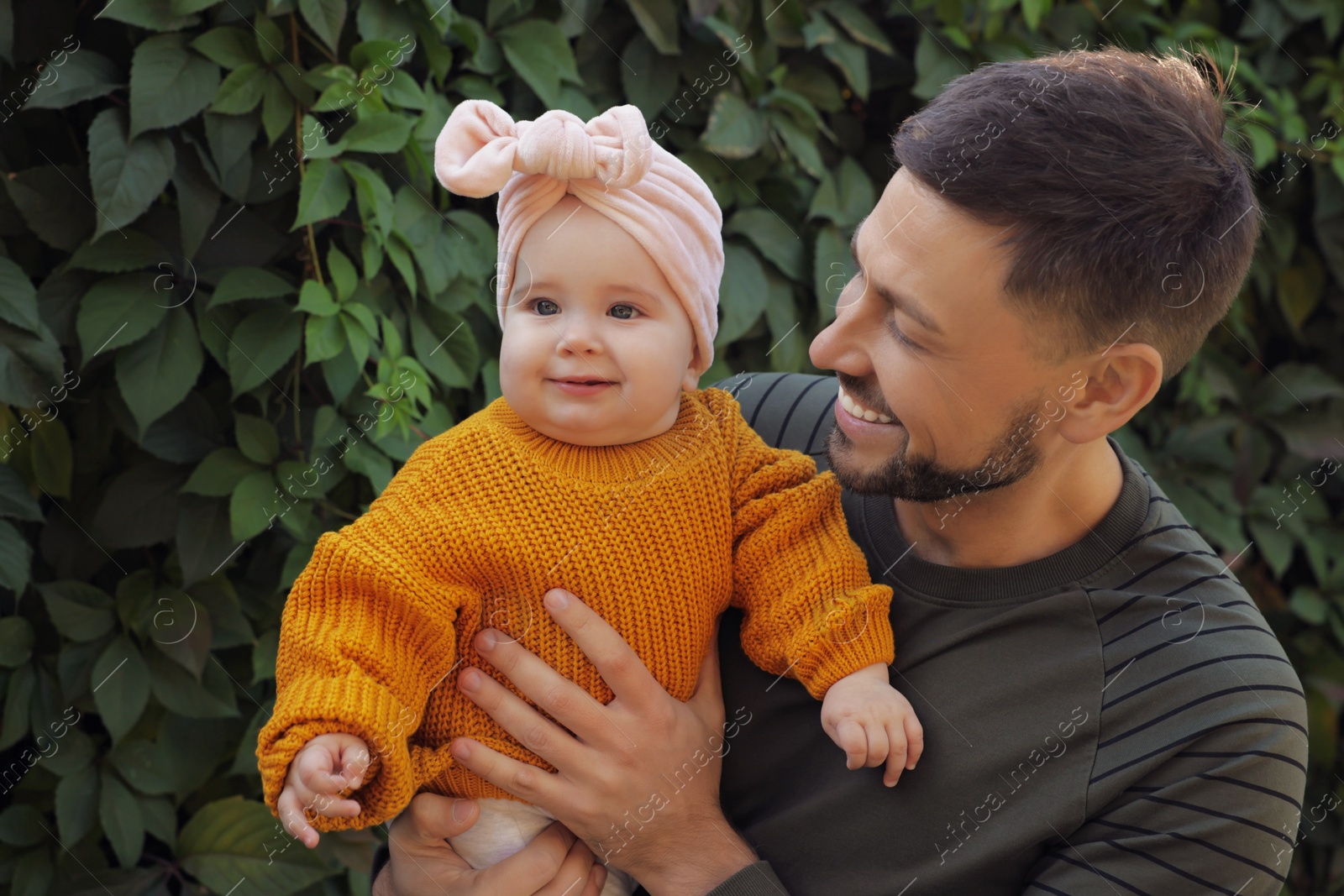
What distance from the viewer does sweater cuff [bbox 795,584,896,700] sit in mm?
1270

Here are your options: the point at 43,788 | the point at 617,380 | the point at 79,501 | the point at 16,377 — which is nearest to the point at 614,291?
the point at 617,380

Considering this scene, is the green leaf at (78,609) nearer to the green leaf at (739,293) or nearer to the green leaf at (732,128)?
the green leaf at (739,293)

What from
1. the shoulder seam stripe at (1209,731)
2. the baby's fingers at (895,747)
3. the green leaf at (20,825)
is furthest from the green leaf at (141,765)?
the shoulder seam stripe at (1209,731)

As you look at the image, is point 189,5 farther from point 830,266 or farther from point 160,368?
point 830,266

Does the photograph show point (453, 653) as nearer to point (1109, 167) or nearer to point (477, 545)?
point (477, 545)

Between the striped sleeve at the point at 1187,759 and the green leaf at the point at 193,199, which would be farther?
the green leaf at the point at 193,199

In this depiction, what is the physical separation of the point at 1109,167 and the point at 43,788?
175 cm

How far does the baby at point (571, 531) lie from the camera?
1169mm

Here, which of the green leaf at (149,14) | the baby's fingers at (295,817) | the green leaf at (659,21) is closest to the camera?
the baby's fingers at (295,817)

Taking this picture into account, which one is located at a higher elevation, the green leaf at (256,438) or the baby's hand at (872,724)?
the green leaf at (256,438)

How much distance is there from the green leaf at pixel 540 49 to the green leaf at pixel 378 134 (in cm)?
27

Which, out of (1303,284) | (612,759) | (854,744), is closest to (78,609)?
(612,759)

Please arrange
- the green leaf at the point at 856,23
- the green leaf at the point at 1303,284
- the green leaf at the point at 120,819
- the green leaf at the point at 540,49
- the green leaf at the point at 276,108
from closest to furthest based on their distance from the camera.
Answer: the green leaf at the point at 276,108 → the green leaf at the point at 120,819 → the green leaf at the point at 540,49 → the green leaf at the point at 856,23 → the green leaf at the point at 1303,284

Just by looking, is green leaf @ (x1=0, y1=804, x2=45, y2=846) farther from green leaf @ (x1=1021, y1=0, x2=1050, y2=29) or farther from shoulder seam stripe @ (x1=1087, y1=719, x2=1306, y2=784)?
green leaf @ (x1=1021, y1=0, x2=1050, y2=29)
